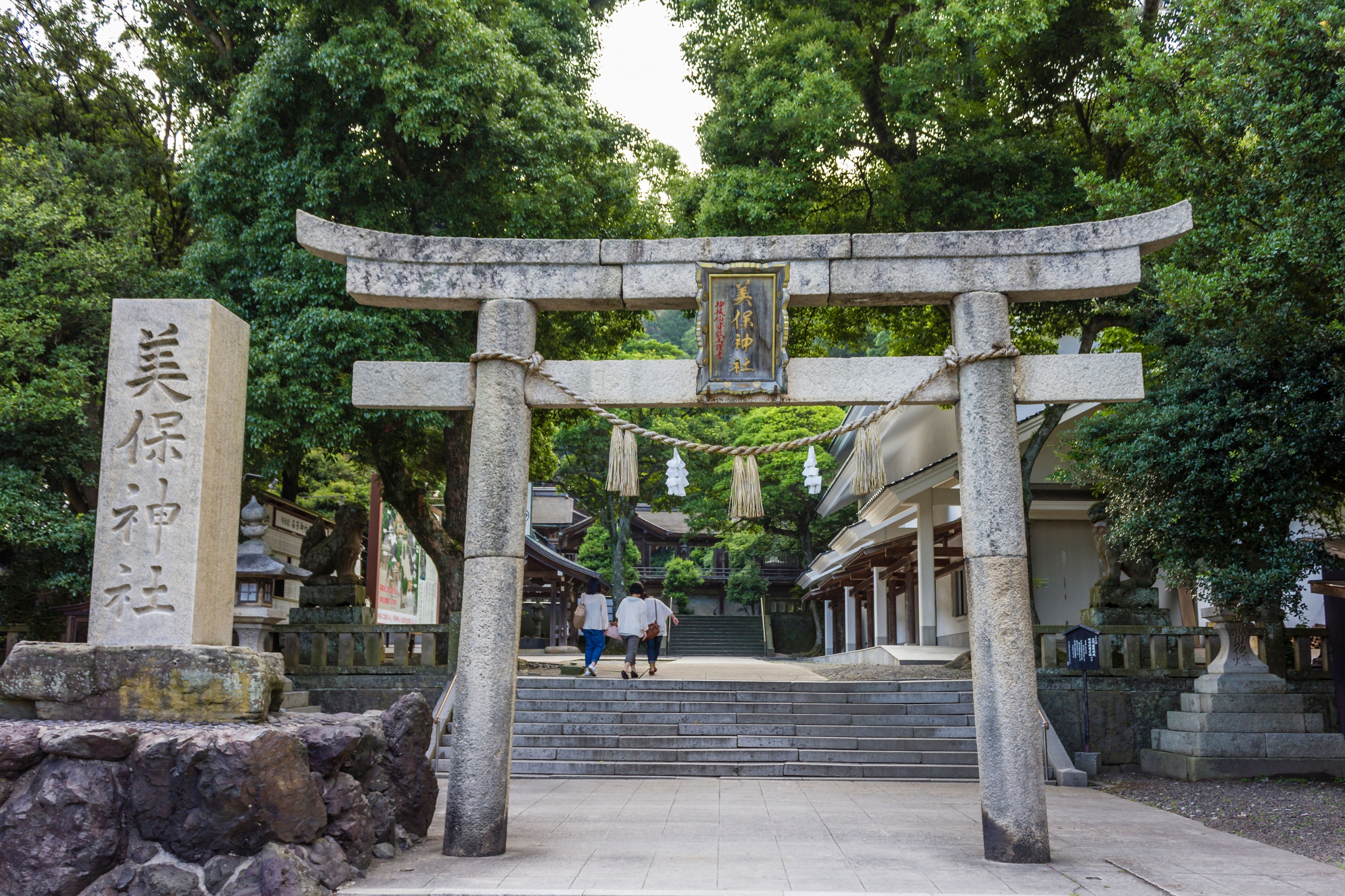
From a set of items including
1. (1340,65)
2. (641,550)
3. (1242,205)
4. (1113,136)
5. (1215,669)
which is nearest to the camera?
(1340,65)

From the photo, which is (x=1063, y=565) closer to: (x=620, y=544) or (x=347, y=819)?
(x=620, y=544)

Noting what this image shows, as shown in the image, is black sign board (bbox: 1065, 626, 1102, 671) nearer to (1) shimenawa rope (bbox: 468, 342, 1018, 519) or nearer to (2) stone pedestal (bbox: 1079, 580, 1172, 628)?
(2) stone pedestal (bbox: 1079, 580, 1172, 628)

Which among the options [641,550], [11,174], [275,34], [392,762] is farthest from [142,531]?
[641,550]

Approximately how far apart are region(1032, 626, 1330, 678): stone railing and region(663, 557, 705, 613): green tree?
96.2 feet

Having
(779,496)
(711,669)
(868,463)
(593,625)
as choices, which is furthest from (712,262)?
(779,496)

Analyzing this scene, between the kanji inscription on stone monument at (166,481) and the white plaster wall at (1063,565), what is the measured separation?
17.7m

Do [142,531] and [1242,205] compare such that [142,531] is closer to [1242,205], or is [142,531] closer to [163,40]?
[1242,205]

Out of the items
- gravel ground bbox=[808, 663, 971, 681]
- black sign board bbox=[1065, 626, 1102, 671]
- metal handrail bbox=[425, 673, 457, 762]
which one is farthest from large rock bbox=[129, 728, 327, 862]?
gravel ground bbox=[808, 663, 971, 681]

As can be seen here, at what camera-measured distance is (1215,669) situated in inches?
451

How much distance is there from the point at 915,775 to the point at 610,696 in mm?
4336

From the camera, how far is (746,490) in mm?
8102

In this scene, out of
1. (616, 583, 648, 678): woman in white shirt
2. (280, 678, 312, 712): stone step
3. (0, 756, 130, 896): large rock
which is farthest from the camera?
(616, 583, 648, 678): woman in white shirt

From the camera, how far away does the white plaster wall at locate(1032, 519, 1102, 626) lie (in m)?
20.9

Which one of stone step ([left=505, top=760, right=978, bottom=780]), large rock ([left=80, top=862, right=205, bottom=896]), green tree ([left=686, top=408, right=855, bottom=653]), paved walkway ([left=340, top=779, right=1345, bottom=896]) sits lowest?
stone step ([left=505, top=760, right=978, bottom=780])
